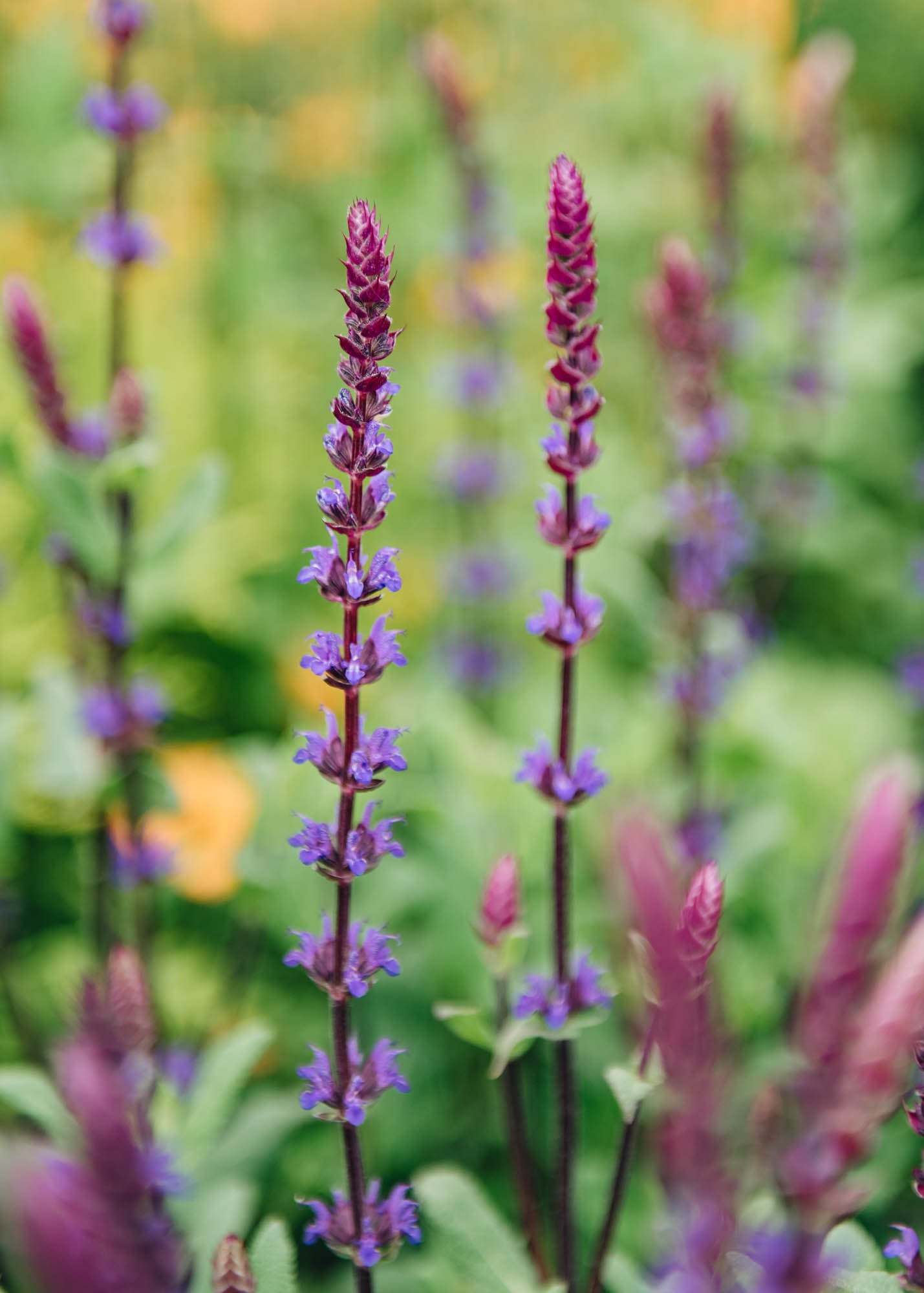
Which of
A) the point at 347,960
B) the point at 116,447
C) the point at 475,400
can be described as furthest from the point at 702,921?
the point at 475,400

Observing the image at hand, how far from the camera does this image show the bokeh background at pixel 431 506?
80.7 inches

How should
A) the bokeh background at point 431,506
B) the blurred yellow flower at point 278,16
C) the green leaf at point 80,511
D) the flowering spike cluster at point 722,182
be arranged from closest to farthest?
the green leaf at point 80,511 < the bokeh background at point 431,506 < the flowering spike cluster at point 722,182 < the blurred yellow flower at point 278,16

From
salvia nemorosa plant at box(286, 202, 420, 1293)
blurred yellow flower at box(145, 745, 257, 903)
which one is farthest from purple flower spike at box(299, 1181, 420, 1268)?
blurred yellow flower at box(145, 745, 257, 903)

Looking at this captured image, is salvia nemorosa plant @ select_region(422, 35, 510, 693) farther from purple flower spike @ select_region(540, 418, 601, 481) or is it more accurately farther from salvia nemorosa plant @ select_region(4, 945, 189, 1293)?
salvia nemorosa plant @ select_region(4, 945, 189, 1293)

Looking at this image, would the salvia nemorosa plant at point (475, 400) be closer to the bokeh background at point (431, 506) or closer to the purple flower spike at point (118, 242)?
the bokeh background at point (431, 506)

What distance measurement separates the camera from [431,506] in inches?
159

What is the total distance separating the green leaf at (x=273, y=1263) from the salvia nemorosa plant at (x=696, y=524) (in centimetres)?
112

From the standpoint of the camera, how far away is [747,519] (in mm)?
3129

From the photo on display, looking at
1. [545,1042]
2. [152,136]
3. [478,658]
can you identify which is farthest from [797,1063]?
[152,136]

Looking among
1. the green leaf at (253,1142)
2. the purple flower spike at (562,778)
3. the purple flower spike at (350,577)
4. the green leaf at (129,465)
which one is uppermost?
the green leaf at (129,465)

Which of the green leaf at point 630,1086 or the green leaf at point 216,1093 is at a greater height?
the green leaf at point 630,1086

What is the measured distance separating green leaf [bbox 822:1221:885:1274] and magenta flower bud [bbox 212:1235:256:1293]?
56 cm

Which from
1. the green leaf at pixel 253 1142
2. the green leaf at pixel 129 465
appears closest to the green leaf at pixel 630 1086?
the green leaf at pixel 253 1142

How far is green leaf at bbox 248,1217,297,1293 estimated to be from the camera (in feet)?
3.58
